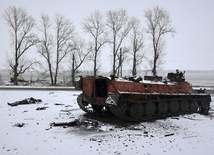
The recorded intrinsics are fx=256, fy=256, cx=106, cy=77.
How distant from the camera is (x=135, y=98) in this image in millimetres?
11531

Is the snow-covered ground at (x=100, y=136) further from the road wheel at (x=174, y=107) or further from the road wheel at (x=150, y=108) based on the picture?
the road wheel at (x=174, y=107)

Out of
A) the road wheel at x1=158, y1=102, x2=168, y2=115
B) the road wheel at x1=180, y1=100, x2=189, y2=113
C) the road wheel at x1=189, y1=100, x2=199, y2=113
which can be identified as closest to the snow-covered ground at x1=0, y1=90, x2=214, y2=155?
the road wheel at x1=158, y1=102, x2=168, y2=115

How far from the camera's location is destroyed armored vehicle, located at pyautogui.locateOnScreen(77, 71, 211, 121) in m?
11.0

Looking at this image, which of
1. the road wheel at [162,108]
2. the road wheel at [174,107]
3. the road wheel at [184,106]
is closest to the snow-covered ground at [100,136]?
the road wheel at [162,108]

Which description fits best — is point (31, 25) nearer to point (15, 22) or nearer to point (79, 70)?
point (15, 22)

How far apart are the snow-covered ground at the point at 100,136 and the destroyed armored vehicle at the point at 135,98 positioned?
0.66 metres

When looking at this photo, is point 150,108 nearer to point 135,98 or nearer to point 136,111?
point 136,111

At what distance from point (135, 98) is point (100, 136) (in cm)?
327

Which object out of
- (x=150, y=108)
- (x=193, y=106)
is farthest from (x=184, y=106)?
(x=150, y=108)

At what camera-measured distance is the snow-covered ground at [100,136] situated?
7.49 meters

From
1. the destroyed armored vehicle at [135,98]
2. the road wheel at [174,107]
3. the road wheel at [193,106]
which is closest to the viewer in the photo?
the destroyed armored vehicle at [135,98]

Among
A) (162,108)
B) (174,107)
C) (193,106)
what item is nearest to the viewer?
(162,108)

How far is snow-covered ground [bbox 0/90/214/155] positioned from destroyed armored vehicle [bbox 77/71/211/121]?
659 millimetres

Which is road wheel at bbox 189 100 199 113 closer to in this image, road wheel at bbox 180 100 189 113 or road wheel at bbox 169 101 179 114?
road wheel at bbox 180 100 189 113
